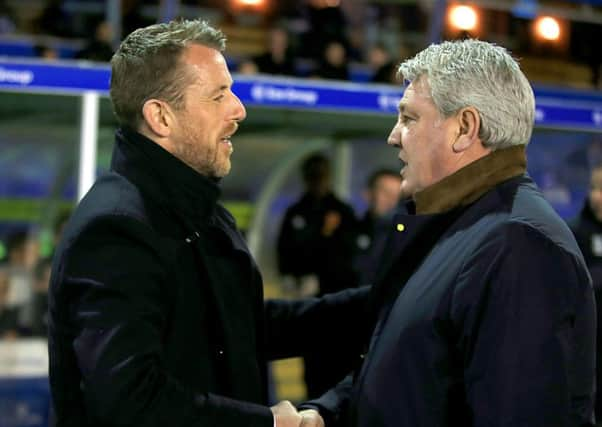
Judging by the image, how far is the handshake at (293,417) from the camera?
82.3 inches

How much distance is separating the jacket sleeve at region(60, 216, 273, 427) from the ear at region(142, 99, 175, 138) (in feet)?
0.82

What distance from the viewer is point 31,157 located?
8.35 meters

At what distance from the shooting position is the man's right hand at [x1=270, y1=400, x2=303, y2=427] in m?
2.08

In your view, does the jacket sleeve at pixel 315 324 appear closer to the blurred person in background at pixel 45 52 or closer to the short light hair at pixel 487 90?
the short light hair at pixel 487 90

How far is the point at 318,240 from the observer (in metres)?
6.53

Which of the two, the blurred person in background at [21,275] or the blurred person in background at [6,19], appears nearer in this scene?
the blurred person in background at [21,275]

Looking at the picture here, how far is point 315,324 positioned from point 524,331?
83 cm

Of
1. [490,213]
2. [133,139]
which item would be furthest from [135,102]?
[490,213]

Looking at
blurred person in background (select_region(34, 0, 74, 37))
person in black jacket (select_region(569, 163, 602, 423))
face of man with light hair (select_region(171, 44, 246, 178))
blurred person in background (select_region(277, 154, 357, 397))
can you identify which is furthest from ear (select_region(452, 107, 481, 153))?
blurred person in background (select_region(34, 0, 74, 37))

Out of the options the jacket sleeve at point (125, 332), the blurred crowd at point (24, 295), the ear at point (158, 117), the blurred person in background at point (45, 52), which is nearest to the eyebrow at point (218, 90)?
the ear at point (158, 117)

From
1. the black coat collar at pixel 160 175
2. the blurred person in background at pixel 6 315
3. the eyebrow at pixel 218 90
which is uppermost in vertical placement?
the eyebrow at pixel 218 90

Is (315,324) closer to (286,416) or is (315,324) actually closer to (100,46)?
(286,416)

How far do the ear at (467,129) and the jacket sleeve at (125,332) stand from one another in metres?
0.64

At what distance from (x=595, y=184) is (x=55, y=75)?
2911 millimetres
